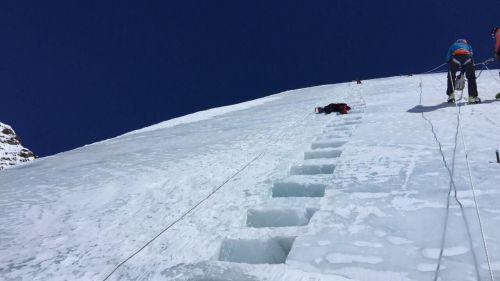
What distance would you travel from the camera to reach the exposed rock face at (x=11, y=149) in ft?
201

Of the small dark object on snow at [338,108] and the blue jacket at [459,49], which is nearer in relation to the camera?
the blue jacket at [459,49]

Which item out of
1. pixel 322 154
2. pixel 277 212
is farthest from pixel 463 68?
pixel 277 212

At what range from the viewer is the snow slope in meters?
2.67

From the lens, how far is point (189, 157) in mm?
6492

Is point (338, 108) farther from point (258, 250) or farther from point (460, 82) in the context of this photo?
point (258, 250)

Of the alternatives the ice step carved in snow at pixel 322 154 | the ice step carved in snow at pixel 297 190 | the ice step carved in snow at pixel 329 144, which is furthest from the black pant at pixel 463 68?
the ice step carved in snow at pixel 297 190

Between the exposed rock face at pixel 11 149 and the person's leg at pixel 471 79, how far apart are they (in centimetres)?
6246

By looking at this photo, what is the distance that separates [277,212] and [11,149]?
72.3m

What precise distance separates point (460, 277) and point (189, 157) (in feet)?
15.6

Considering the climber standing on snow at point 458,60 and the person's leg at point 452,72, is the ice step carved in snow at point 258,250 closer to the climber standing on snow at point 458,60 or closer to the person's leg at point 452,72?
the climber standing on snow at point 458,60

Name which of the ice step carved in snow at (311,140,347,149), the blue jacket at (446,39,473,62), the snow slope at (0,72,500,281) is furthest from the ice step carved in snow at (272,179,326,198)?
the blue jacket at (446,39,473,62)

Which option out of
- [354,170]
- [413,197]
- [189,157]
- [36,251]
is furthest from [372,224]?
[189,157]

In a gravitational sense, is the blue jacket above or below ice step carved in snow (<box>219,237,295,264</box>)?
above

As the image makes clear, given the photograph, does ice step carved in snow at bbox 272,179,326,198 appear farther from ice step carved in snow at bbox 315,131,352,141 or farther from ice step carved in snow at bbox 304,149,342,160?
ice step carved in snow at bbox 315,131,352,141
